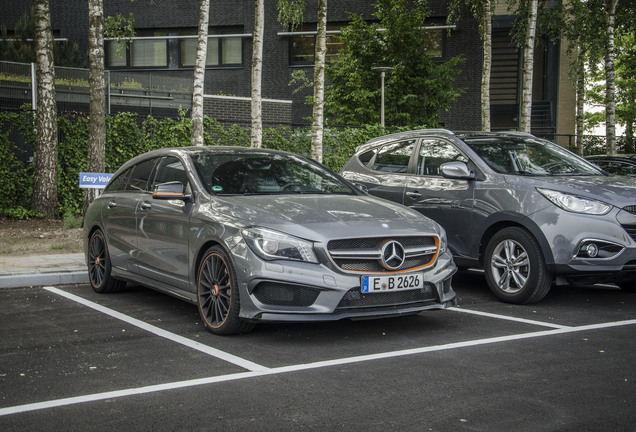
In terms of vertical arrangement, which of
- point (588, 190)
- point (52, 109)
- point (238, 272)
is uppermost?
Answer: point (52, 109)

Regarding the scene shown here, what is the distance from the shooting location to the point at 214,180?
6895 millimetres

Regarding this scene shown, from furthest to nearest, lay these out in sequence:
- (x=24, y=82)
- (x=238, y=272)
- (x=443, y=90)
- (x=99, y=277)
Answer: (x=443, y=90), (x=24, y=82), (x=99, y=277), (x=238, y=272)

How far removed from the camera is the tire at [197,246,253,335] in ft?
19.5

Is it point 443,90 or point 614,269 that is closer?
point 614,269

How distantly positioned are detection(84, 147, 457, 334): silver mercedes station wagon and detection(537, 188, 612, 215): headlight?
1.59 metres

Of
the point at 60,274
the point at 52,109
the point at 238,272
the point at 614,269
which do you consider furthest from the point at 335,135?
the point at 238,272

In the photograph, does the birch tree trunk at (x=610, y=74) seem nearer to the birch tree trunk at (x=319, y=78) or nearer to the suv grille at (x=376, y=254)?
the birch tree trunk at (x=319, y=78)

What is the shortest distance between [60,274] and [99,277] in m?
0.98

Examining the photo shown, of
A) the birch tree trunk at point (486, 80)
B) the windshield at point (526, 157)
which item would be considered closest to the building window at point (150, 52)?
the birch tree trunk at point (486, 80)

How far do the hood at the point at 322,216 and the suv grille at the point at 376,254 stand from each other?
68 millimetres

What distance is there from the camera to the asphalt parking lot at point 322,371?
13.5 ft

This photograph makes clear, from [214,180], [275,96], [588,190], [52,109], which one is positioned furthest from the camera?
[275,96]

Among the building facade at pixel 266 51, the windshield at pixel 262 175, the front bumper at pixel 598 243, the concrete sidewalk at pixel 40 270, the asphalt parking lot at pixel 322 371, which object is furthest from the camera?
the building facade at pixel 266 51

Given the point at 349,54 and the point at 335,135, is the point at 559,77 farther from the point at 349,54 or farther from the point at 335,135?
the point at 335,135
